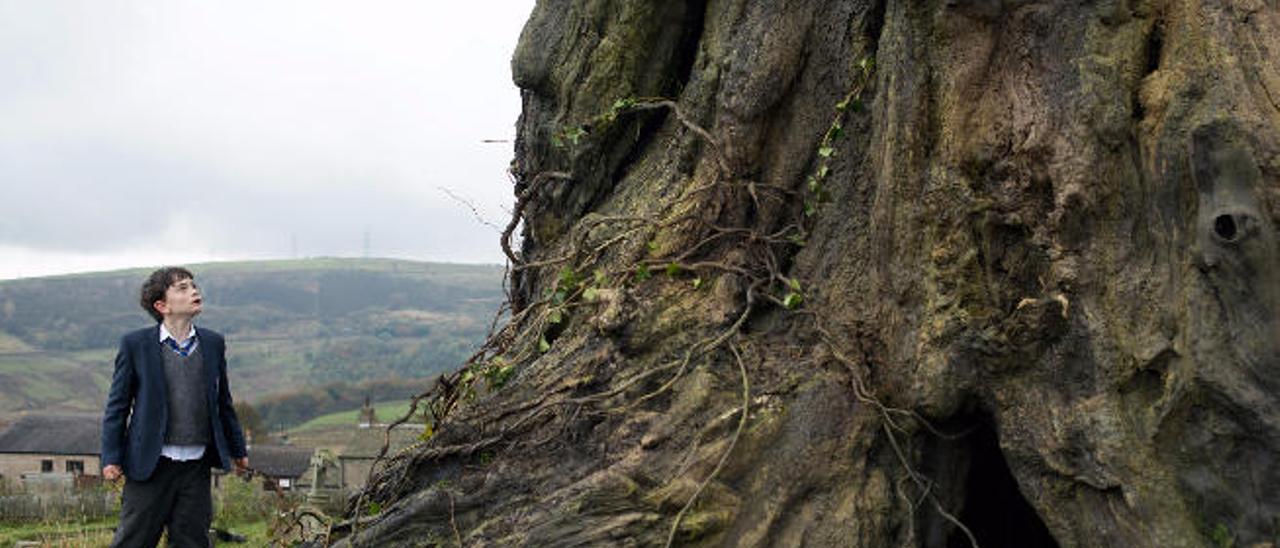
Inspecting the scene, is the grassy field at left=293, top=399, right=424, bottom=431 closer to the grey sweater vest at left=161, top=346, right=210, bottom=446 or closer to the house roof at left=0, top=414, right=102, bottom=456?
the house roof at left=0, top=414, right=102, bottom=456

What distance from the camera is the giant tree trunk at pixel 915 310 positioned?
20.8 feet

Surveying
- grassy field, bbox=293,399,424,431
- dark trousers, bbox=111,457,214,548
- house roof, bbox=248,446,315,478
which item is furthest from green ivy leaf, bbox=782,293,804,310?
grassy field, bbox=293,399,424,431

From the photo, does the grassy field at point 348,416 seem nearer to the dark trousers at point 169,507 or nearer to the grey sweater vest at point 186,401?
the dark trousers at point 169,507

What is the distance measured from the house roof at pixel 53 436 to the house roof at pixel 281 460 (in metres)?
11.7

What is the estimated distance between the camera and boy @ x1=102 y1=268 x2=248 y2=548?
27.6 feet

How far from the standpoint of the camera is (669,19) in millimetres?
9578

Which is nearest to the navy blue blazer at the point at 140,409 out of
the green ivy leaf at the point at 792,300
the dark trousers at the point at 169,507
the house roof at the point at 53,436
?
the dark trousers at the point at 169,507

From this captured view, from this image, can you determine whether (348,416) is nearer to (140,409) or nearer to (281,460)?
(281,460)

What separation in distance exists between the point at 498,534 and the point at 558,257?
3070mm

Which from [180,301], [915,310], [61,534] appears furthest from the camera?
[61,534]

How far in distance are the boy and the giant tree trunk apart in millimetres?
1434

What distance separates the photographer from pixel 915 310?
7.48 meters

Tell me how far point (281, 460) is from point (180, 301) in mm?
55426

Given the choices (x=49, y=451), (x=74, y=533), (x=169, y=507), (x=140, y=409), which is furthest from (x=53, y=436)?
(x=140, y=409)
